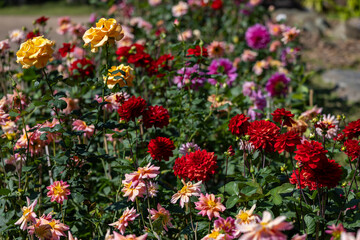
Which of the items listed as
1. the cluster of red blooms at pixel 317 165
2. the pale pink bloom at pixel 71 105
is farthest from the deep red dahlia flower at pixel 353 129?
the pale pink bloom at pixel 71 105

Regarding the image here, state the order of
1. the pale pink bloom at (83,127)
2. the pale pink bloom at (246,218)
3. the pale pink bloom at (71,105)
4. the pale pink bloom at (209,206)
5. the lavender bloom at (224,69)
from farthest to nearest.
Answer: the lavender bloom at (224,69) < the pale pink bloom at (71,105) < the pale pink bloom at (83,127) < the pale pink bloom at (209,206) < the pale pink bloom at (246,218)

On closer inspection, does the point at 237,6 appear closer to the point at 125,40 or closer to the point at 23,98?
the point at 125,40

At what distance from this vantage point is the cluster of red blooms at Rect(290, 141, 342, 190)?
4.44 ft

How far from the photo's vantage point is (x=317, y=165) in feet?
4.56

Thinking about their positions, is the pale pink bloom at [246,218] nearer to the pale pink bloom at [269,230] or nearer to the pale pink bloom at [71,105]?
the pale pink bloom at [269,230]

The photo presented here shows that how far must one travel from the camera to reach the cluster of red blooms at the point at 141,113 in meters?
1.75

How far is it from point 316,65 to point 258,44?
2.17 m

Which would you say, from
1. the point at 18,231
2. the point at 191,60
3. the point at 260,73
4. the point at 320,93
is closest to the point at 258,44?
the point at 260,73

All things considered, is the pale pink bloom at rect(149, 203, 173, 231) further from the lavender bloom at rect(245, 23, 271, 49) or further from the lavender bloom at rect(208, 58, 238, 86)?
the lavender bloom at rect(245, 23, 271, 49)

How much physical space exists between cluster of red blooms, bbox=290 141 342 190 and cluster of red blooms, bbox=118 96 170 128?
2.18 ft

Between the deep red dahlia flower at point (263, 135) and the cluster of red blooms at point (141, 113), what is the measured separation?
17.3 inches

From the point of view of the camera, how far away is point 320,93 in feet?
14.9

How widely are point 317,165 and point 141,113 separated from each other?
2.58 feet

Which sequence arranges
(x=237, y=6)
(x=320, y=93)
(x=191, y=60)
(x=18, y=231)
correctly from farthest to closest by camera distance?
(x=237, y=6)
(x=320, y=93)
(x=191, y=60)
(x=18, y=231)
